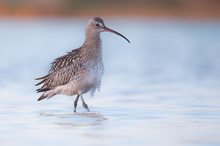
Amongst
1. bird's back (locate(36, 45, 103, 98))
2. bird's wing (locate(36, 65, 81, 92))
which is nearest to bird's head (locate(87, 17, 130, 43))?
bird's back (locate(36, 45, 103, 98))

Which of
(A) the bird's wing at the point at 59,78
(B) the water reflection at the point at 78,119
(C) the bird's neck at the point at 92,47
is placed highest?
(C) the bird's neck at the point at 92,47

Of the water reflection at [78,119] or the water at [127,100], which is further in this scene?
the water reflection at [78,119]

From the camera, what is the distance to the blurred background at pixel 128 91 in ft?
30.2

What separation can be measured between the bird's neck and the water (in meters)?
0.71

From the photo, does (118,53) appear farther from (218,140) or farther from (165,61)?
(218,140)

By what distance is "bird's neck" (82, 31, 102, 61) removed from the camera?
38.8 ft

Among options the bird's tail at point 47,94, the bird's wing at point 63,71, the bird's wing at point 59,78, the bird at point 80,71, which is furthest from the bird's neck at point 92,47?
the bird's tail at point 47,94

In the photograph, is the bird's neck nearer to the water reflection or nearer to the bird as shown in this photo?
the bird

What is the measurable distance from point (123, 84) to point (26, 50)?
32.8 ft

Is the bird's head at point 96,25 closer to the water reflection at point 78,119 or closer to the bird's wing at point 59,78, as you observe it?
the bird's wing at point 59,78

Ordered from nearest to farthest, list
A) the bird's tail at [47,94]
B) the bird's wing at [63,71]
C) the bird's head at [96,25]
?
1. the bird's wing at [63,71]
2. the bird's tail at [47,94]
3. the bird's head at [96,25]

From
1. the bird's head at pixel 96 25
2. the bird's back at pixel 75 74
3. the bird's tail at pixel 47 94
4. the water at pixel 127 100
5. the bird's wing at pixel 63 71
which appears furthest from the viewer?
the bird's head at pixel 96 25

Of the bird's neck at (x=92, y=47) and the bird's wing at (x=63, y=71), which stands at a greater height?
the bird's neck at (x=92, y=47)

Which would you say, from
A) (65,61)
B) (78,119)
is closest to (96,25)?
(65,61)
